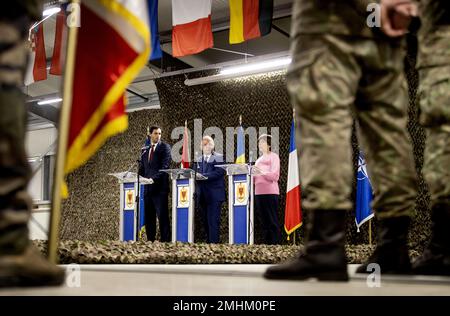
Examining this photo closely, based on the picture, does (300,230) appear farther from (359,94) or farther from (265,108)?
(359,94)

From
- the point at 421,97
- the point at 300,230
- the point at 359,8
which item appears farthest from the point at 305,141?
the point at 300,230

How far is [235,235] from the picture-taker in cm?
662

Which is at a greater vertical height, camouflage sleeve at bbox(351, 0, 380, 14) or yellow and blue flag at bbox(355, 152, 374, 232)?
camouflage sleeve at bbox(351, 0, 380, 14)

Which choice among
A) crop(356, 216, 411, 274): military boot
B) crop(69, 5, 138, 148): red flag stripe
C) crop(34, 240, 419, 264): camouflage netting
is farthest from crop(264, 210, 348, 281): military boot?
crop(34, 240, 419, 264): camouflage netting

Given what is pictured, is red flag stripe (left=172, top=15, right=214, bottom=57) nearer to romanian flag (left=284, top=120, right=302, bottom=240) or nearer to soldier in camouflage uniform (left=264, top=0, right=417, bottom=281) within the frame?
romanian flag (left=284, top=120, right=302, bottom=240)

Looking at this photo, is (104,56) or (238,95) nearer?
(104,56)

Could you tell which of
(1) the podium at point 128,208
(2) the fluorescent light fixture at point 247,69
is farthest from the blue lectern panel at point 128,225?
(2) the fluorescent light fixture at point 247,69

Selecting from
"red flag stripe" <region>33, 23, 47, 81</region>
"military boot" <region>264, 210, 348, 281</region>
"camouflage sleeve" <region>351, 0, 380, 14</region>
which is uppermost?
"red flag stripe" <region>33, 23, 47, 81</region>

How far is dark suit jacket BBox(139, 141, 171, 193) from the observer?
22.1ft

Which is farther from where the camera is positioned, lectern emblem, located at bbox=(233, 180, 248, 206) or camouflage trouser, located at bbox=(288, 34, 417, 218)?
lectern emblem, located at bbox=(233, 180, 248, 206)

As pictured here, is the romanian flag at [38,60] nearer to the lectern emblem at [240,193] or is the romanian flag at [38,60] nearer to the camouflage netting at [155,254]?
the lectern emblem at [240,193]

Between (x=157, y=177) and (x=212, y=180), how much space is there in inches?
27.4

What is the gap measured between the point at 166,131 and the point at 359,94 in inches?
326

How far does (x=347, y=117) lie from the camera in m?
1.33
